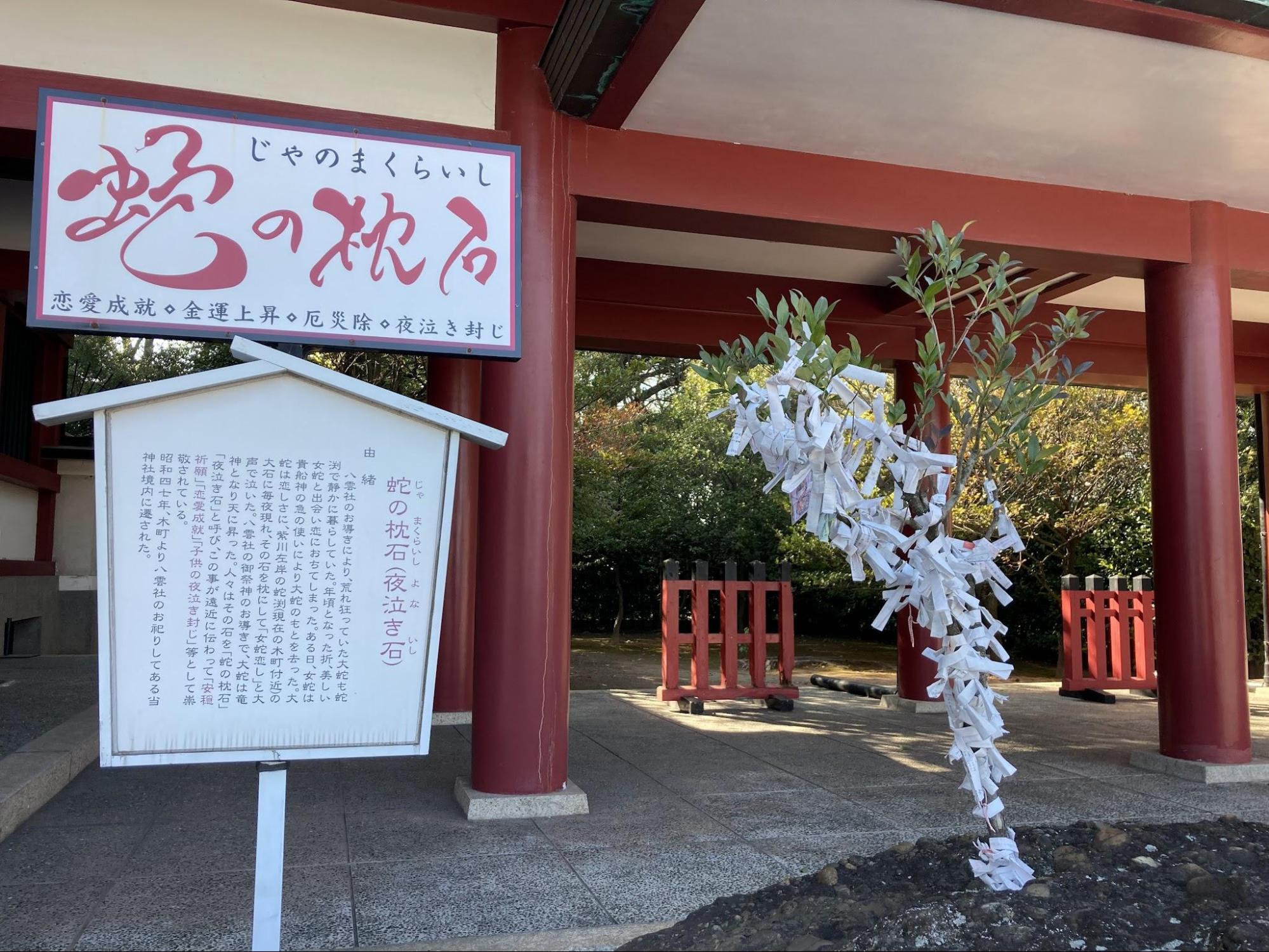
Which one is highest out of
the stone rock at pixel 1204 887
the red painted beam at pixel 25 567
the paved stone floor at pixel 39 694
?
the red painted beam at pixel 25 567

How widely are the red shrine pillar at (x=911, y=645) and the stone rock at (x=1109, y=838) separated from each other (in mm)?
4380

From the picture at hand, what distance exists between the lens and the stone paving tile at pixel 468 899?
309cm

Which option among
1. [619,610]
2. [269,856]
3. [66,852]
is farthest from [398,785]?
[619,610]

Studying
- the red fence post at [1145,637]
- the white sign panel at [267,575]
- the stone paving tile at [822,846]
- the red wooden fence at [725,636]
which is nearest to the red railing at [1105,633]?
the red fence post at [1145,637]

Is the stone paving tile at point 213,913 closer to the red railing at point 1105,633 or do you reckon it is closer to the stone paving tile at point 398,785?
the stone paving tile at point 398,785

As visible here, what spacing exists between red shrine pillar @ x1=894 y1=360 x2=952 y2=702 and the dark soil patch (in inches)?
183

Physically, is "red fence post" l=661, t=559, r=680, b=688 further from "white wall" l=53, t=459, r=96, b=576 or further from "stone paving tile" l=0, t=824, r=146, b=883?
"white wall" l=53, t=459, r=96, b=576

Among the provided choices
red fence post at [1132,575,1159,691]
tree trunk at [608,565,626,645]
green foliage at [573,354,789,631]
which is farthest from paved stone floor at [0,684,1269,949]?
tree trunk at [608,565,626,645]

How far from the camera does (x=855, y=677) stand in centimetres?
1251

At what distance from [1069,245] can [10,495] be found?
10.8 m

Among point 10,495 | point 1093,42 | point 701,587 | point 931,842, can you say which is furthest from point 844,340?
point 10,495

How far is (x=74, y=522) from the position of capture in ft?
40.6

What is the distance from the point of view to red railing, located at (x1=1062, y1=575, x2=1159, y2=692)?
30.6ft

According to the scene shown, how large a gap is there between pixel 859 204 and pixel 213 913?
4.52 meters
